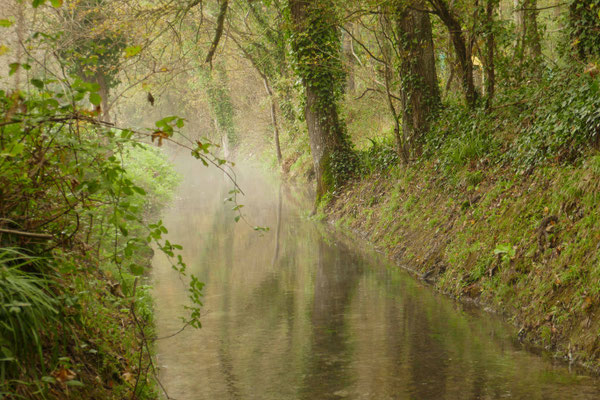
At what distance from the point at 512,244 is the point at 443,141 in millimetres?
4806

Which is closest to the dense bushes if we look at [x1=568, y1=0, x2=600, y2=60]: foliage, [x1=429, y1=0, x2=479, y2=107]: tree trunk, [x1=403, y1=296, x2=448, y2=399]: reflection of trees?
[x1=403, y1=296, x2=448, y2=399]: reflection of trees

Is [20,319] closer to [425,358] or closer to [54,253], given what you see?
[54,253]

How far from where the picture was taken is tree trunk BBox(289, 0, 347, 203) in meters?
15.3

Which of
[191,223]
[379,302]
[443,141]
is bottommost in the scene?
[379,302]

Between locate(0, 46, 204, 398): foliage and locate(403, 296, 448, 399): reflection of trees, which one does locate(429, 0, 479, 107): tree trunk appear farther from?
locate(0, 46, 204, 398): foliage

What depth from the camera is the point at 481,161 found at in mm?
10594

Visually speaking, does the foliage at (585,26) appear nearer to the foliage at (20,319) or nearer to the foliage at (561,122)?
the foliage at (561,122)

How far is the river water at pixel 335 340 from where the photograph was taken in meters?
5.69

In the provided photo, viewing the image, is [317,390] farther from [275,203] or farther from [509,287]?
[275,203]

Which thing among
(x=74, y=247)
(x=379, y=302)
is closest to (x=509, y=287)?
(x=379, y=302)

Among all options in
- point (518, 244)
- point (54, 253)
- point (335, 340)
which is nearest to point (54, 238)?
point (54, 253)

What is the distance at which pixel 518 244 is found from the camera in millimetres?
7887

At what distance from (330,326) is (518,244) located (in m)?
2.58

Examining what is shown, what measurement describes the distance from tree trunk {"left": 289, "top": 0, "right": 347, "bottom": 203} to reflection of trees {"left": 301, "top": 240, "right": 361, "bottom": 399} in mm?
4782
